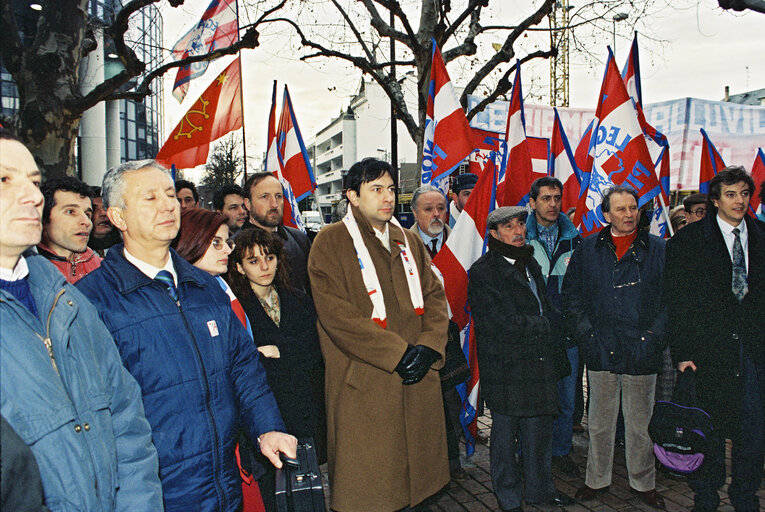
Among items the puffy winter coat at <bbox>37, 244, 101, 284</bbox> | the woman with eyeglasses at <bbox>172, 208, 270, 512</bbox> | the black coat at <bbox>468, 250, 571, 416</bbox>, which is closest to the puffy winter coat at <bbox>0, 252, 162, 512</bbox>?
the woman with eyeglasses at <bbox>172, 208, 270, 512</bbox>

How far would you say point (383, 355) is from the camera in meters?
2.94

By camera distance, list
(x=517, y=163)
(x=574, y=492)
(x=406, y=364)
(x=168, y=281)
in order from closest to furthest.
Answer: (x=168, y=281), (x=406, y=364), (x=574, y=492), (x=517, y=163)

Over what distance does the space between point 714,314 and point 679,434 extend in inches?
32.4

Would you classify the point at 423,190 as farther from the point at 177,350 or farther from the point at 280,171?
the point at 177,350

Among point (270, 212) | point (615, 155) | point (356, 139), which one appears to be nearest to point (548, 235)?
point (615, 155)

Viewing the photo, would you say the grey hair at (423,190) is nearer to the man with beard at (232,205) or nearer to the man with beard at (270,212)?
the man with beard at (270,212)

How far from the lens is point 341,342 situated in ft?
10.1

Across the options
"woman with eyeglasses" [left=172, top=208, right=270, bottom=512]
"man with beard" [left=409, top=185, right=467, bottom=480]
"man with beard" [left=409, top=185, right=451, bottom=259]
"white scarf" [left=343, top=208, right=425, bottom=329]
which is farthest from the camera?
"man with beard" [left=409, top=185, right=451, bottom=259]

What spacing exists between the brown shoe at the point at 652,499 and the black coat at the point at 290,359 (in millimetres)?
2441

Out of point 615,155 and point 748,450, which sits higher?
point 615,155

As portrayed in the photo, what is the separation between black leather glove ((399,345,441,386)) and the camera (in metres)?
2.98

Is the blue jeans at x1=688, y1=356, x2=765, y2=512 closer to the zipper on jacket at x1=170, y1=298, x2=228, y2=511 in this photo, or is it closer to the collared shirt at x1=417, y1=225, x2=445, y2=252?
the collared shirt at x1=417, y1=225, x2=445, y2=252

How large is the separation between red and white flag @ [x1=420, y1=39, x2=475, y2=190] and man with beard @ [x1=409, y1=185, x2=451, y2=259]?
0.30 m

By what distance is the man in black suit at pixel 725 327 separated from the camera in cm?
352
